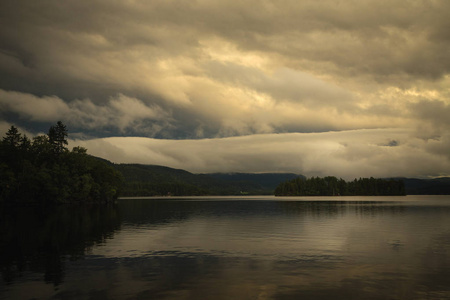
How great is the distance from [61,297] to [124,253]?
17163 millimetres

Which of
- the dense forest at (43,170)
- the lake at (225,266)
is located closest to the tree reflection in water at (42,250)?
the lake at (225,266)

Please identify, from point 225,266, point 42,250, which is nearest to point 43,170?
point 42,250

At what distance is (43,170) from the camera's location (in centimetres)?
16338

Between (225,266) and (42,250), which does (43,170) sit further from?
(225,266)

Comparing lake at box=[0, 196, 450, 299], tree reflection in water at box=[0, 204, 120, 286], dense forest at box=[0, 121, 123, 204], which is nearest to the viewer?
lake at box=[0, 196, 450, 299]

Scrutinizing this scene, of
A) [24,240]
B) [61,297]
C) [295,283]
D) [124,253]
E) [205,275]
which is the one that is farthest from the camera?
[24,240]

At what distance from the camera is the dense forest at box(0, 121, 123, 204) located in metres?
159

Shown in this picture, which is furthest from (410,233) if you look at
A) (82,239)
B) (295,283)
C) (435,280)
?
(82,239)

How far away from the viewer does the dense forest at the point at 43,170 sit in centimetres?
15888

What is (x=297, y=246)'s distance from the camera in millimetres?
46594

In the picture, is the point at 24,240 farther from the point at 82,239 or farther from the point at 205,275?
the point at 205,275

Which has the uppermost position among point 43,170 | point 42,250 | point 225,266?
point 43,170

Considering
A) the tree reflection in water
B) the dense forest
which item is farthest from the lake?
the dense forest

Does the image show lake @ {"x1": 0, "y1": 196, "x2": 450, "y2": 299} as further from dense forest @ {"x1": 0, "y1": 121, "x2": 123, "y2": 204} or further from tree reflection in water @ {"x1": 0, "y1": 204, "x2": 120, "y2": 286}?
dense forest @ {"x1": 0, "y1": 121, "x2": 123, "y2": 204}
